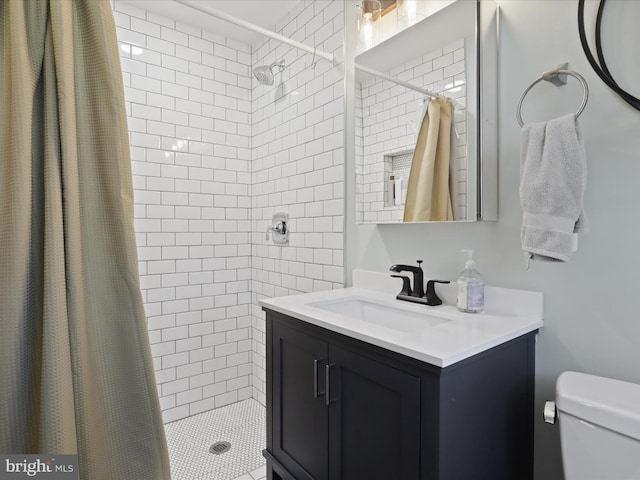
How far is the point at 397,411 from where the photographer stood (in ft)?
3.48

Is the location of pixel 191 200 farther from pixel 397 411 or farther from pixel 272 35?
pixel 397 411

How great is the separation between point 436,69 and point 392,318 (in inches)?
39.7

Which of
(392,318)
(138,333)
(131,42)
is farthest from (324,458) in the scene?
(131,42)

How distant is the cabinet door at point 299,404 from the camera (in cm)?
133

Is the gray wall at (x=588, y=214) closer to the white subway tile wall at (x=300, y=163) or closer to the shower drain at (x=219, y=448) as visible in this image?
the white subway tile wall at (x=300, y=163)

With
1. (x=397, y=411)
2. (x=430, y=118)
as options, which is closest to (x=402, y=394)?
(x=397, y=411)

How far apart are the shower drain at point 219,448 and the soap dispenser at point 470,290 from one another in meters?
1.62

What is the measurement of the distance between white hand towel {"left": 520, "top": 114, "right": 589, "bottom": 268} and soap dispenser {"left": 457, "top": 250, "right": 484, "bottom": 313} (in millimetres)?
275

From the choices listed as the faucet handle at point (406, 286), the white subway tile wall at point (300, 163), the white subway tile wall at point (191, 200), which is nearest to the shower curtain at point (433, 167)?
the faucet handle at point (406, 286)

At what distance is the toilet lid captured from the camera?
0.89m

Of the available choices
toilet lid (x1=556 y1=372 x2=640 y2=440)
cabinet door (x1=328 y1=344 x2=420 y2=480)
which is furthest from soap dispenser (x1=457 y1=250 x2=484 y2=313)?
cabinet door (x1=328 y1=344 x2=420 y2=480)

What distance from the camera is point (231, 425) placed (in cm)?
241

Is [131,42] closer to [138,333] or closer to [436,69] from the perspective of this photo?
[436,69]

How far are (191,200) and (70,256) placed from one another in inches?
67.7
